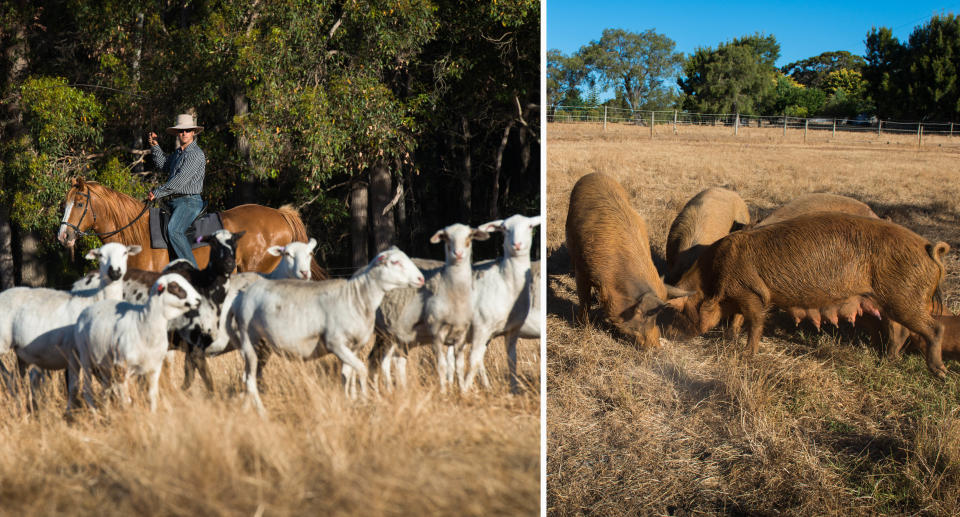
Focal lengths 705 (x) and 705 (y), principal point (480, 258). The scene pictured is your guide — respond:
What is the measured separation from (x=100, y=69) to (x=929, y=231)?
6690 mm

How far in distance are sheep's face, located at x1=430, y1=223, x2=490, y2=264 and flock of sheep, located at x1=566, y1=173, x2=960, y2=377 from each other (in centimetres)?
216

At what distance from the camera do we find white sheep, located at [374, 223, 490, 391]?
269cm

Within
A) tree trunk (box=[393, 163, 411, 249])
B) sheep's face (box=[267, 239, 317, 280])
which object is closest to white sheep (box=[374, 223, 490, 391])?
sheep's face (box=[267, 239, 317, 280])

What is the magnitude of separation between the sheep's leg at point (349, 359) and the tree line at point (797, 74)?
2637mm

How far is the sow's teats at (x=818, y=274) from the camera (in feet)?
12.6

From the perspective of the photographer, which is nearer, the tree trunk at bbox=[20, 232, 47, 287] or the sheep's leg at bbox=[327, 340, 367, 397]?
the sheep's leg at bbox=[327, 340, 367, 397]

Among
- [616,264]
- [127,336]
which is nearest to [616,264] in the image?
[616,264]

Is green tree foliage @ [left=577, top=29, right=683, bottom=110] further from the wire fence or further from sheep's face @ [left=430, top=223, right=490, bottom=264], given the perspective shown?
sheep's face @ [left=430, top=223, right=490, bottom=264]

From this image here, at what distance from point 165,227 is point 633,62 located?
3177 millimetres

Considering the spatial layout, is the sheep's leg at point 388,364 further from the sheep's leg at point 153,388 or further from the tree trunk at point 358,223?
the tree trunk at point 358,223

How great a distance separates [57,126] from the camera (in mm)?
3791

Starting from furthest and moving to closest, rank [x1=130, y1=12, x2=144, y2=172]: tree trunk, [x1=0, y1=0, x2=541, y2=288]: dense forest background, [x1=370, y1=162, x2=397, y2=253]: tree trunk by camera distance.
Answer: [x1=370, y1=162, x2=397, y2=253]: tree trunk
[x1=130, y1=12, x2=144, y2=172]: tree trunk
[x1=0, y1=0, x2=541, y2=288]: dense forest background

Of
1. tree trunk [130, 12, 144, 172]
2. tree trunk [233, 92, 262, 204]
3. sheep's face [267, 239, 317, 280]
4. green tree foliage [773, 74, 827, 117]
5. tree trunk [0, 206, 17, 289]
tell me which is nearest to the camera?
sheep's face [267, 239, 317, 280]

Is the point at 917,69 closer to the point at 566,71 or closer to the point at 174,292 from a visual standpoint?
the point at 566,71
